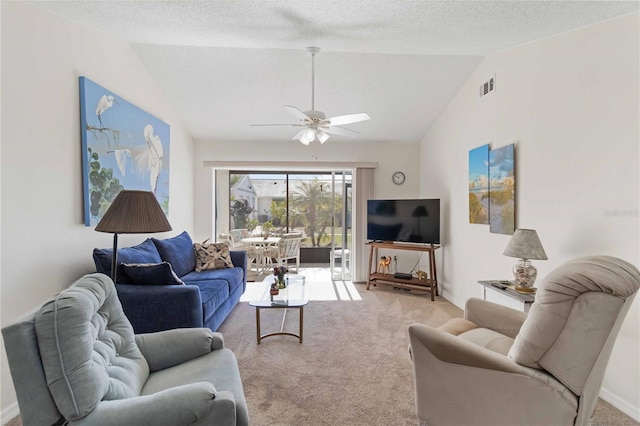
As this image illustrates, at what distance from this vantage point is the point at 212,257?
13.7ft

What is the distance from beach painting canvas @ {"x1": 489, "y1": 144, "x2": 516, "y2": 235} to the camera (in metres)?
3.19

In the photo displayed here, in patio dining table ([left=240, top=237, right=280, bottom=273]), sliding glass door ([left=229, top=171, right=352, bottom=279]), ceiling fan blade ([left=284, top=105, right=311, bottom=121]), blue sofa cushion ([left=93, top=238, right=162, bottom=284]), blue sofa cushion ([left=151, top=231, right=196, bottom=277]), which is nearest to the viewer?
blue sofa cushion ([left=93, top=238, right=162, bottom=284])

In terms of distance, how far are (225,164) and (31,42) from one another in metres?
3.25

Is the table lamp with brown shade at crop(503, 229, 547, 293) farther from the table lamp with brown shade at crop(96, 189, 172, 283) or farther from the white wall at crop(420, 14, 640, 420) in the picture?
the table lamp with brown shade at crop(96, 189, 172, 283)

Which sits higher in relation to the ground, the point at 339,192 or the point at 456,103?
the point at 456,103

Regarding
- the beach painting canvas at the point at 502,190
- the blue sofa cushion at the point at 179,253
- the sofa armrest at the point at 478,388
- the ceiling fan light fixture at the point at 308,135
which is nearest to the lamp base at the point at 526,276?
the beach painting canvas at the point at 502,190

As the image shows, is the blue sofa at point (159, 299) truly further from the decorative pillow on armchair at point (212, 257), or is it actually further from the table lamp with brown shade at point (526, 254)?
the table lamp with brown shade at point (526, 254)

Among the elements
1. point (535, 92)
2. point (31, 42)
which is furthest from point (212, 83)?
point (535, 92)

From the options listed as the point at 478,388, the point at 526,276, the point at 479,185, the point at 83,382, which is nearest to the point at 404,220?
the point at 479,185

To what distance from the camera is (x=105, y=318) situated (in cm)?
159

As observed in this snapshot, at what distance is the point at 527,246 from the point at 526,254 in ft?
0.21

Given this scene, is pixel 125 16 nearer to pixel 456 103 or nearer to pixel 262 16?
pixel 262 16

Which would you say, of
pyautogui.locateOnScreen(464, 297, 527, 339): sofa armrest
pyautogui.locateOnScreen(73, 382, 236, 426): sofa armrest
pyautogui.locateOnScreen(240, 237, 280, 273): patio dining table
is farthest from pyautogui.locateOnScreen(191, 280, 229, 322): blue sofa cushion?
pyautogui.locateOnScreen(240, 237, 280, 273): patio dining table

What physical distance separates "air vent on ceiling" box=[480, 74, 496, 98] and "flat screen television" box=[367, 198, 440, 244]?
1517 mm
